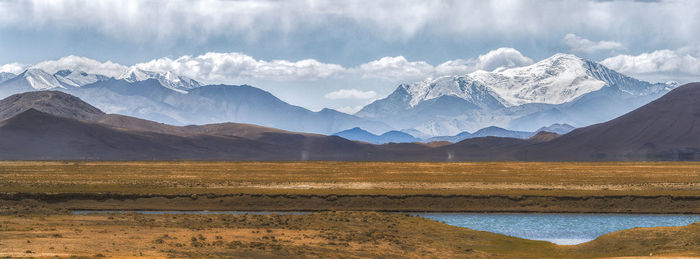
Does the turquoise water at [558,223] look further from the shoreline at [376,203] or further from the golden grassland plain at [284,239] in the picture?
the golden grassland plain at [284,239]

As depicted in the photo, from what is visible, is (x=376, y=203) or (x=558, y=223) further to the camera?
(x=376, y=203)

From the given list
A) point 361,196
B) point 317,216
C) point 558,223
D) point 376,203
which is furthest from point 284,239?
point 361,196

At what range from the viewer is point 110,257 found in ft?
86.2

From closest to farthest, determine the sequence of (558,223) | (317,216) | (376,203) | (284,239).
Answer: (284,239)
(317,216)
(558,223)
(376,203)

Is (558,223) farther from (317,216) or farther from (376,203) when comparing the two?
(317,216)

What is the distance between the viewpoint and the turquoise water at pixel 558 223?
1670 inches

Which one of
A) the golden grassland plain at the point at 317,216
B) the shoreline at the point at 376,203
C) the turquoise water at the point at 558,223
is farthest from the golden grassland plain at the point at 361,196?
the turquoise water at the point at 558,223

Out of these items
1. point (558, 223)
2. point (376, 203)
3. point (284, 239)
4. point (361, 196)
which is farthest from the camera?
point (361, 196)

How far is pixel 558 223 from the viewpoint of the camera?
47750 mm

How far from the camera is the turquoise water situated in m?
42.4

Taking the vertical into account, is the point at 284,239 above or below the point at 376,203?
below

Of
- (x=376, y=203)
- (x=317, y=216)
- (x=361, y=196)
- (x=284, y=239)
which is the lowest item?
(x=284, y=239)

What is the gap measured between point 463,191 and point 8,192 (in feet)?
135

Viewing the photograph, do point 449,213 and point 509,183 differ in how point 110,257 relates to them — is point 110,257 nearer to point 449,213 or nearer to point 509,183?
point 449,213
